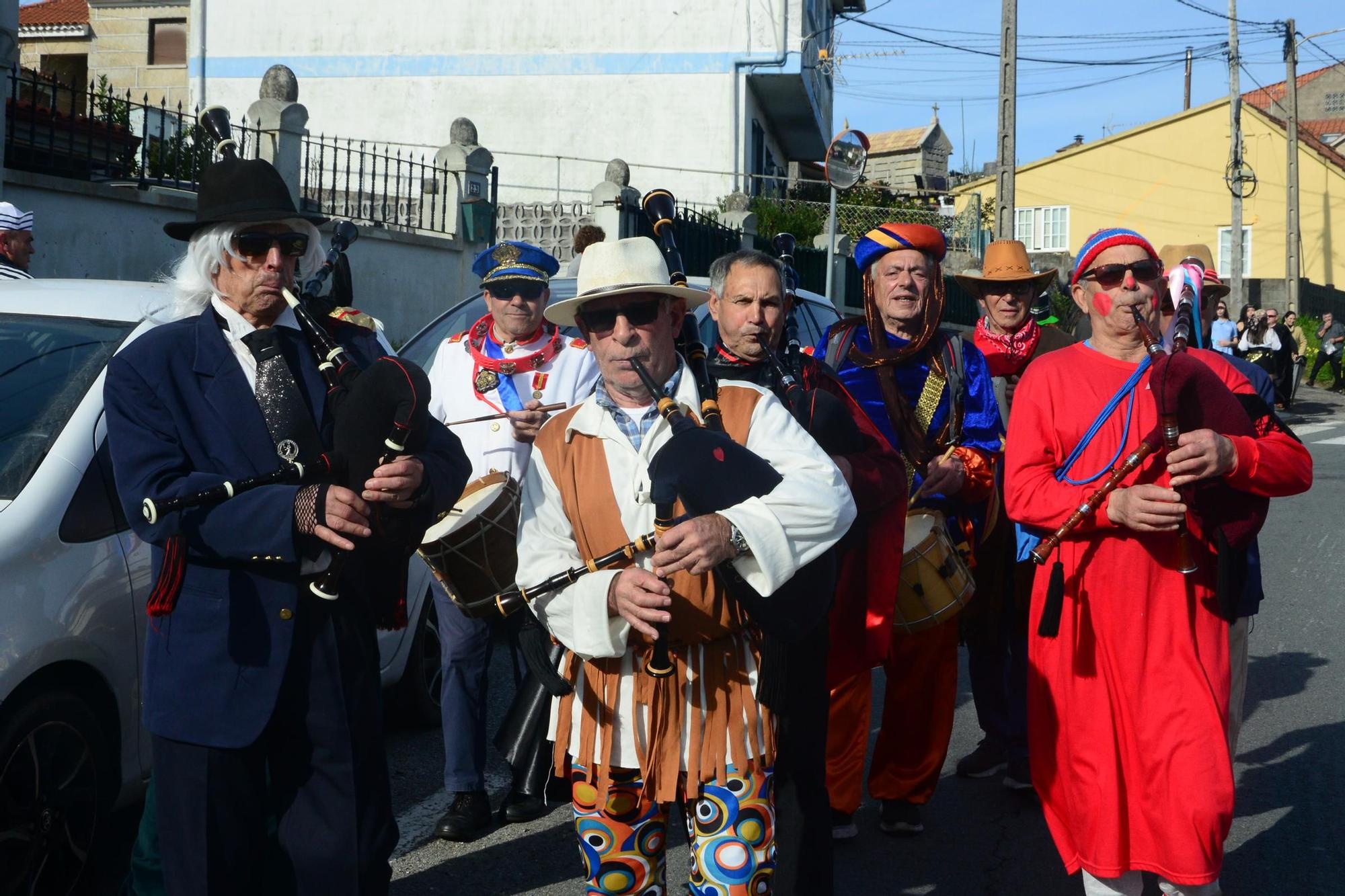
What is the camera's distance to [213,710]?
3025 millimetres

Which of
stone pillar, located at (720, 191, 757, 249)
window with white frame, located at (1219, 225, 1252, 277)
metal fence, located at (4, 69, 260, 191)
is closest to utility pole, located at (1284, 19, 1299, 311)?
window with white frame, located at (1219, 225, 1252, 277)

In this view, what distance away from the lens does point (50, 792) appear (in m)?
3.96

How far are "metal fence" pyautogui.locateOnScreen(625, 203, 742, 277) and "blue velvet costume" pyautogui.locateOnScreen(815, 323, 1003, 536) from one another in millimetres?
10390

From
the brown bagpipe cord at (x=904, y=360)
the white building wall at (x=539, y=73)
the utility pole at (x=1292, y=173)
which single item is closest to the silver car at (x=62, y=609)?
the brown bagpipe cord at (x=904, y=360)

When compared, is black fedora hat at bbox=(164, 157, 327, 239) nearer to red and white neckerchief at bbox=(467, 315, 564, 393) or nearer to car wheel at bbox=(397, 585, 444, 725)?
red and white neckerchief at bbox=(467, 315, 564, 393)

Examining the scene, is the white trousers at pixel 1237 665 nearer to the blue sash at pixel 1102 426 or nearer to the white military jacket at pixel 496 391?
the blue sash at pixel 1102 426

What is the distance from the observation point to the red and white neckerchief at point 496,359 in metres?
5.34

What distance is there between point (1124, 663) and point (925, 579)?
1.08 m

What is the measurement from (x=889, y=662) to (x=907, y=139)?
57.6 m

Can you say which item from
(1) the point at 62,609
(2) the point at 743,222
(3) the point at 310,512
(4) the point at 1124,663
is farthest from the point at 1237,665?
(2) the point at 743,222

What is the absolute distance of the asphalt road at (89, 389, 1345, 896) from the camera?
15.2ft

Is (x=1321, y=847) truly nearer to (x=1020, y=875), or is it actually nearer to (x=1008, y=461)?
(x=1020, y=875)

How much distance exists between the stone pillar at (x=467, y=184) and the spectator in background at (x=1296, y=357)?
15.3 m

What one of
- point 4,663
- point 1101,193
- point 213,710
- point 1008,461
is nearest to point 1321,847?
point 1008,461
